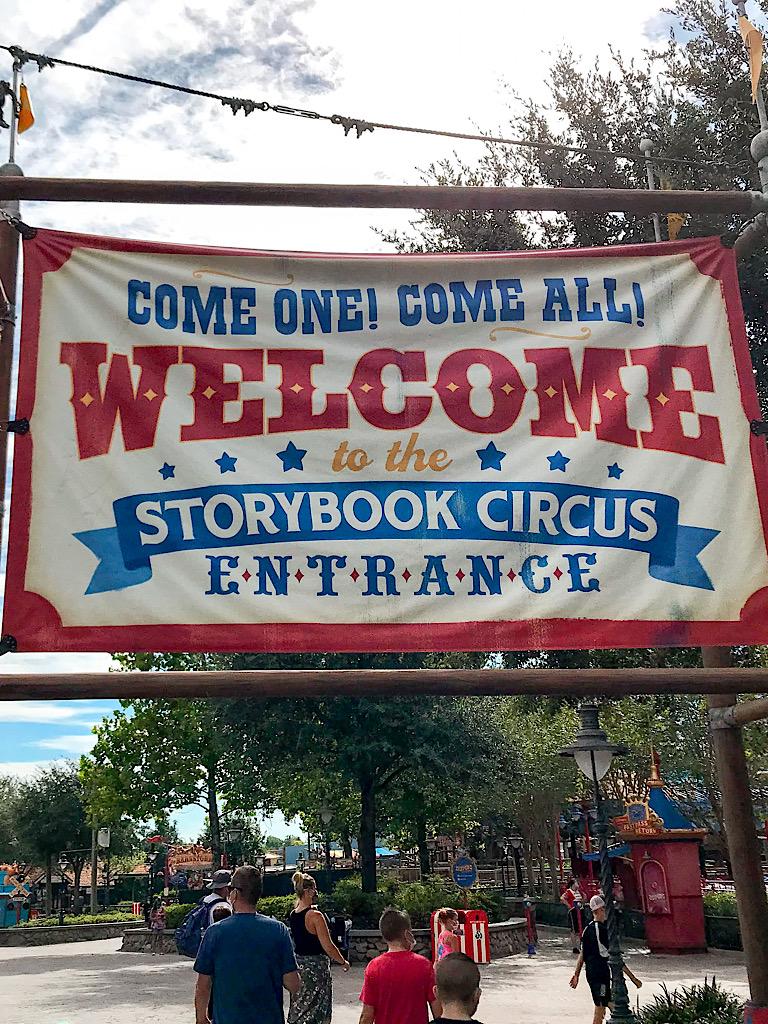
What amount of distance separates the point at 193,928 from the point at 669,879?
1733 centimetres

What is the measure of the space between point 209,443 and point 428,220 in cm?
1060

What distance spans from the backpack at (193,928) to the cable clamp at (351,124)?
6125mm

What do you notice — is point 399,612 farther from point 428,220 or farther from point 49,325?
point 428,220

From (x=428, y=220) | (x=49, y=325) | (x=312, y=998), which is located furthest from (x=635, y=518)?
(x=428, y=220)

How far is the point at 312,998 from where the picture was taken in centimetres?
931

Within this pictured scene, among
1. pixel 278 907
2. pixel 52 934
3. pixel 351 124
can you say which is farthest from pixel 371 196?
pixel 52 934

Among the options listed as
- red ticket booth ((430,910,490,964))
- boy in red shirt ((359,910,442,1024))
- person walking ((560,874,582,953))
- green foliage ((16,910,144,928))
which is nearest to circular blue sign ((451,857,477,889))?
person walking ((560,874,582,953))

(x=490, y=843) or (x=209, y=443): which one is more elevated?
(x=209, y=443)

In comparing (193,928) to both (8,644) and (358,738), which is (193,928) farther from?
(358,738)

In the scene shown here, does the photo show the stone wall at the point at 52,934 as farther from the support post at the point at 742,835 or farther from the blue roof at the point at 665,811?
the support post at the point at 742,835

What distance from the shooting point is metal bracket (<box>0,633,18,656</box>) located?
3998 millimetres

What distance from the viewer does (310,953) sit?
29.3ft

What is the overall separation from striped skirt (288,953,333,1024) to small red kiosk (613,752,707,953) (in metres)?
15.2

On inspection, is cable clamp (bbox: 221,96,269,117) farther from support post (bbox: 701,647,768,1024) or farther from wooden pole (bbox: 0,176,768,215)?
support post (bbox: 701,647,768,1024)
